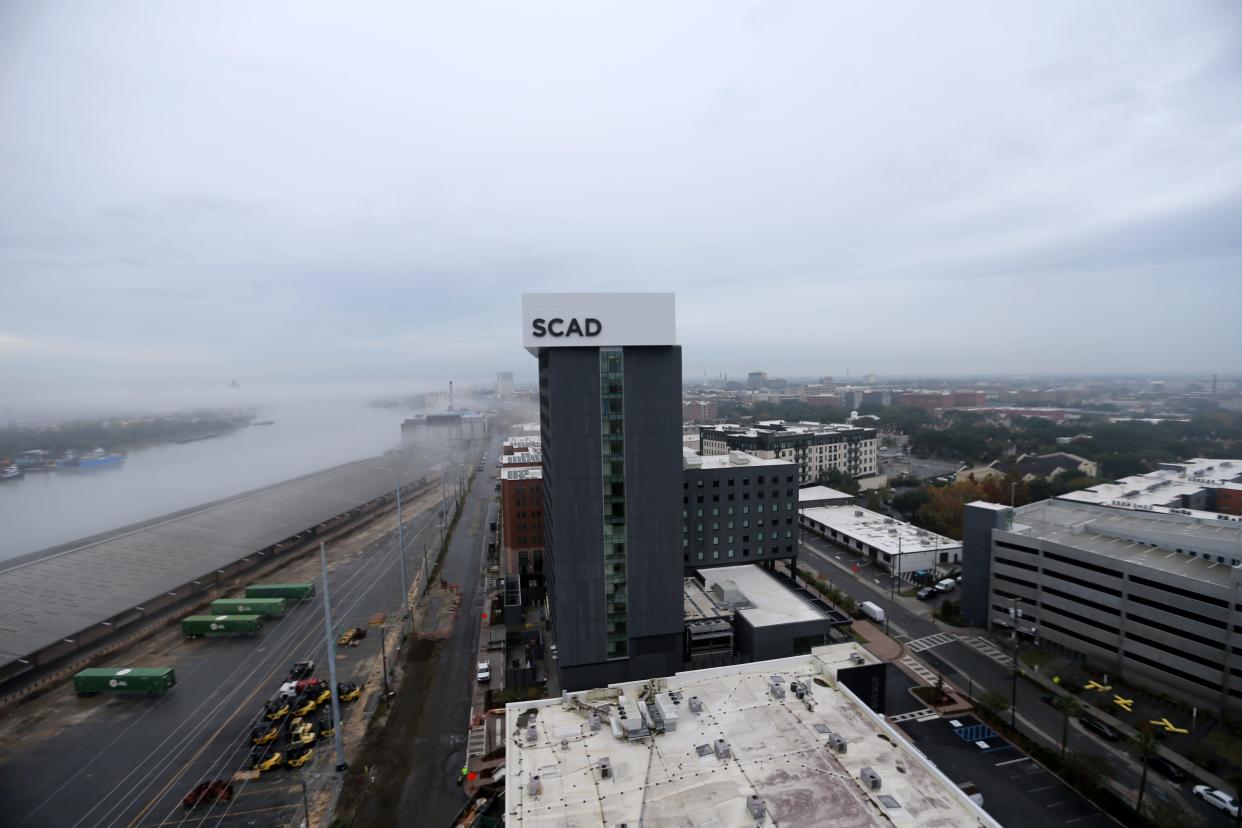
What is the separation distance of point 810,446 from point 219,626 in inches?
3000

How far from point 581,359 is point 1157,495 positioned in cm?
6090

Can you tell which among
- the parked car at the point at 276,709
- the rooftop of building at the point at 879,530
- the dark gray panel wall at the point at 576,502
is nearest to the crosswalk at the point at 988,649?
the rooftop of building at the point at 879,530

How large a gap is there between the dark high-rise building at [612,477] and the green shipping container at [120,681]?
2612 centimetres

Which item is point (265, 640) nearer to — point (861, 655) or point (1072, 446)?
point (861, 655)

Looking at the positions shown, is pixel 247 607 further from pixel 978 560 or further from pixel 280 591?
pixel 978 560

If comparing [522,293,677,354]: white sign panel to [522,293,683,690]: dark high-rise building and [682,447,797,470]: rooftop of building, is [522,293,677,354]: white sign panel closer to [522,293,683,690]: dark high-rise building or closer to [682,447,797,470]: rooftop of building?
[522,293,683,690]: dark high-rise building

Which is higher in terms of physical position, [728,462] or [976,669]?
[728,462]

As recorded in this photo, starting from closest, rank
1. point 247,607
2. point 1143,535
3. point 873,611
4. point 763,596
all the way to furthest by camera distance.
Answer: point 1143,535 → point 763,596 → point 873,611 → point 247,607

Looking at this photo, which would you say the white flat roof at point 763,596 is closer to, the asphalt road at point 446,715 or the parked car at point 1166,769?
the parked car at point 1166,769

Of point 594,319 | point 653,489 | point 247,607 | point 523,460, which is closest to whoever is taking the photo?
point 594,319

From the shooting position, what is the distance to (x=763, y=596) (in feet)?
125

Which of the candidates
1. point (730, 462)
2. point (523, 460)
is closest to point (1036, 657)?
point (730, 462)

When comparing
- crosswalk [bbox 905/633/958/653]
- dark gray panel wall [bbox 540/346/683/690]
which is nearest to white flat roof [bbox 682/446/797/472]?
dark gray panel wall [bbox 540/346/683/690]

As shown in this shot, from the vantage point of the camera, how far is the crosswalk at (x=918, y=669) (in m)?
33.3
